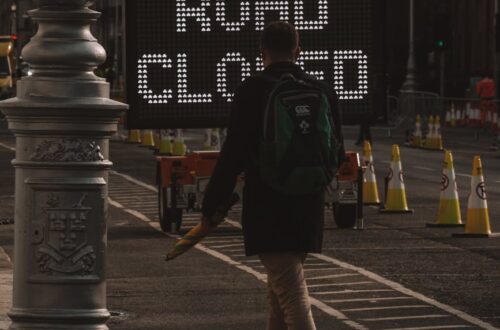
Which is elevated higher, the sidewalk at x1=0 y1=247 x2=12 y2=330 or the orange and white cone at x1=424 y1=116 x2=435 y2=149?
the sidewalk at x1=0 y1=247 x2=12 y2=330

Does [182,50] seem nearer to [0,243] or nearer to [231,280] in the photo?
[231,280]

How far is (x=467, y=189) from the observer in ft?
88.8

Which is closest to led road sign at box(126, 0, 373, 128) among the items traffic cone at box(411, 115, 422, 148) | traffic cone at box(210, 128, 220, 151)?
traffic cone at box(210, 128, 220, 151)

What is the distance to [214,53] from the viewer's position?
1347cm

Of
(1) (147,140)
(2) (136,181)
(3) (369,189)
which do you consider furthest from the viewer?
(1) (147,140)

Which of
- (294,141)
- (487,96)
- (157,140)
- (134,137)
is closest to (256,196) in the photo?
(294,141)

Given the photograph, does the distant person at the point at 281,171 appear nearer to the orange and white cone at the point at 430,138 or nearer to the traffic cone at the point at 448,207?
the traffic cone at the point at 448,207

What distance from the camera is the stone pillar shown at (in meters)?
7.56

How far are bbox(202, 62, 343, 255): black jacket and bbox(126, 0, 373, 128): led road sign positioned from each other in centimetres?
541

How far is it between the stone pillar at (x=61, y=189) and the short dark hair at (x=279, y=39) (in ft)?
2.43

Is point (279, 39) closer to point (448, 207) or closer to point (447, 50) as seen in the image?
point (448, 207)

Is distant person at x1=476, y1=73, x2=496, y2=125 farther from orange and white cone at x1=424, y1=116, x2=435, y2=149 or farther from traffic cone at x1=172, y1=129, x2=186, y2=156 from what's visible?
traffic cone at x1=172, y1=129, x2=186, y2=156

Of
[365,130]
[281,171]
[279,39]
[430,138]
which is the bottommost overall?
[430,138]

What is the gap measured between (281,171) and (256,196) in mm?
232
